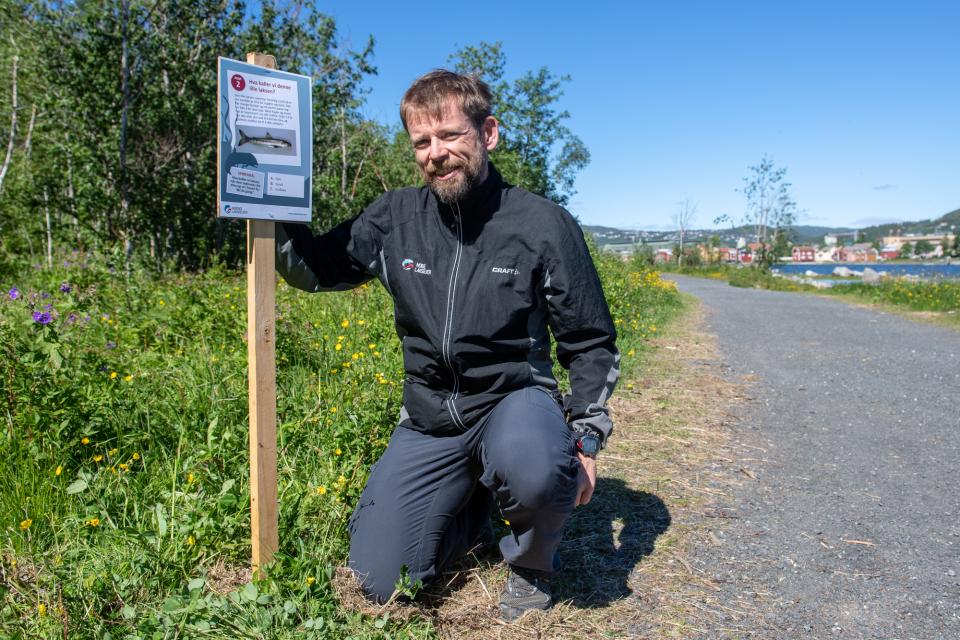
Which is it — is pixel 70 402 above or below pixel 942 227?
below

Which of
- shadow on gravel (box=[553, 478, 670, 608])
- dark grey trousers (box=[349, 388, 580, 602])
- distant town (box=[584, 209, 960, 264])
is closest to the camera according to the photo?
dark grey trousers (box=[349, 388, 580, 602])

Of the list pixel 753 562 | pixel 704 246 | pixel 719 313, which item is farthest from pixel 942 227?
pixel 753 562

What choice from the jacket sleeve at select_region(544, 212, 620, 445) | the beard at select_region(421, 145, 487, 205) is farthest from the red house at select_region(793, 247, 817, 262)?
the beard at select_region(421, 145, 487, 205)

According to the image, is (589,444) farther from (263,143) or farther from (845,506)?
(845,506)

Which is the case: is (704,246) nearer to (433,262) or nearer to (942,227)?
(433,262)

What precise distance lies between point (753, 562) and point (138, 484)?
2.38 m

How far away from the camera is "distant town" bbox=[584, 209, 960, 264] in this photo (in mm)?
37812

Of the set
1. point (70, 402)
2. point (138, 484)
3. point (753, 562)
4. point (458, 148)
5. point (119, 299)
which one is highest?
point (458, 148)

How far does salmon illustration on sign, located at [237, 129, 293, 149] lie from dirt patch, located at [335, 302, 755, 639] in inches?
54.0

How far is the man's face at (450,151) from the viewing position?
228cm

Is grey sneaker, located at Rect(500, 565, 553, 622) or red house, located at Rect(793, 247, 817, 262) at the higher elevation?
red house, located at Rect(793, 247, 817, 262)

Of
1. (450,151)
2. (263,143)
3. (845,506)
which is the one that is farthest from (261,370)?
(845,506)

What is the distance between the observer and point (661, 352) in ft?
23.8

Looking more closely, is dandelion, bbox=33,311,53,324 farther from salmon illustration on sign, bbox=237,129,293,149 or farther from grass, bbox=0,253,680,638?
salmon illustration on sign, bbox=237,129,293,149
